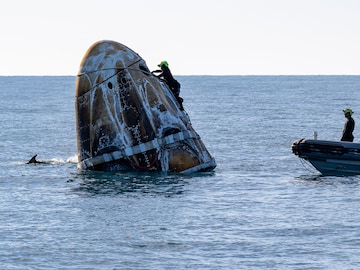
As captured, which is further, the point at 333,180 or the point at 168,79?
the point at 168,79

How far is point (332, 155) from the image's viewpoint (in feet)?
99.4

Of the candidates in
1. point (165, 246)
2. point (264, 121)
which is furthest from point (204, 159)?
point (264, 121)

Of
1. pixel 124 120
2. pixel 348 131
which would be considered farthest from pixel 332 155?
pixel 124 120

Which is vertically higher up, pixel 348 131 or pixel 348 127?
pixel 348 127

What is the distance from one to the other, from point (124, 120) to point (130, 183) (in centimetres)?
242

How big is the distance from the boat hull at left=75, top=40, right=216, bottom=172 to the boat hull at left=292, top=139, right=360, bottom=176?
4.14 meters

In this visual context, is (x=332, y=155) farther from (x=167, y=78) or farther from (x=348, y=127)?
(x=167, y=78)

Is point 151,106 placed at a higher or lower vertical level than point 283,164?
higher

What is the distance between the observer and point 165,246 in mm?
20969

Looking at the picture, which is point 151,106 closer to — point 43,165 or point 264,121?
point 43,165

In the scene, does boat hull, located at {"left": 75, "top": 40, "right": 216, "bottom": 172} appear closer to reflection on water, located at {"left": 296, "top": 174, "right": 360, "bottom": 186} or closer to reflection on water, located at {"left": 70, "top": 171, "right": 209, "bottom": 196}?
reflection on water, located at {"left": 70, "top": 171, "right": 209, "bottom": 196}

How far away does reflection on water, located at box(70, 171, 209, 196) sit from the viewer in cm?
2906

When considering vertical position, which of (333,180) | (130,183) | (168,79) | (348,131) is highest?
(168,79)

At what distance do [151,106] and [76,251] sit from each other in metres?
11.9
